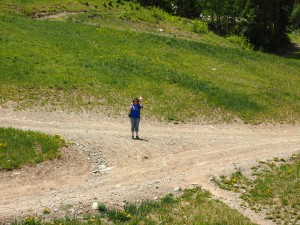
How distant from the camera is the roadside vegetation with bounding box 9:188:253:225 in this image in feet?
51.2

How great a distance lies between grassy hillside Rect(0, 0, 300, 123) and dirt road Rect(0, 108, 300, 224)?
2.43 m

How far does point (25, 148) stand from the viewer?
20.9 meters

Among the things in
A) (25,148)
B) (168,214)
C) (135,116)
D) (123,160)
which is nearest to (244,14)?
(135,116)

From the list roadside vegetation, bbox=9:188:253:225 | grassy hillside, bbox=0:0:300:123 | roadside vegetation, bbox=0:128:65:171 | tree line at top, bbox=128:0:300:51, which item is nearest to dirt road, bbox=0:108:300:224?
roadside vegetation, bbox=0:128:65:171

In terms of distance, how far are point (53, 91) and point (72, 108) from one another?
106 inches

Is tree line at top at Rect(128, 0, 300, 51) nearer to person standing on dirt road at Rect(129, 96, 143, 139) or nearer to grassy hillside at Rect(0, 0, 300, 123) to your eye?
grassy hillside at Rect(0, 0, 300, 123)

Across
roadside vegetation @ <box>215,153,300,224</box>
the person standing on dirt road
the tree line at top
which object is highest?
the tree line at top

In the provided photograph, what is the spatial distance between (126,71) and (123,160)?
17064 mm

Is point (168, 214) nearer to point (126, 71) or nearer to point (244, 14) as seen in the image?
point (126, 71)

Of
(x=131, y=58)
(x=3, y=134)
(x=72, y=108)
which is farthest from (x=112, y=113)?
(x=131, y=58)

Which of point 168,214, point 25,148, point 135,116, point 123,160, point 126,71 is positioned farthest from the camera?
point 126,71

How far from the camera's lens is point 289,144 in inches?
1077

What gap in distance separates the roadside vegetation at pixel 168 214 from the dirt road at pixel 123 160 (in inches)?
Result: 26.2

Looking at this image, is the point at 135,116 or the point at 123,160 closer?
the point at 123,160
